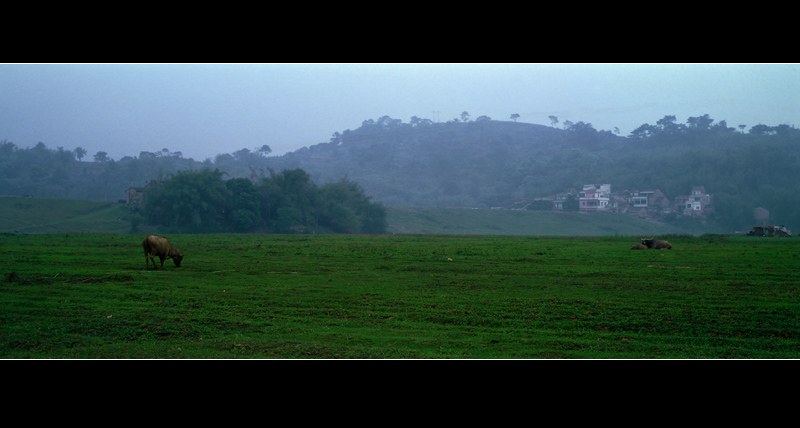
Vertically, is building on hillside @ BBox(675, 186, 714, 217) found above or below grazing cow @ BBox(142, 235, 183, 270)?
above

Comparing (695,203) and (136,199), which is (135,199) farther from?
(695,203)

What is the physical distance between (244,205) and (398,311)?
53.2 meters

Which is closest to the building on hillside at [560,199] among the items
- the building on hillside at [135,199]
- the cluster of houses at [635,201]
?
the cluster of houses at [635,201]

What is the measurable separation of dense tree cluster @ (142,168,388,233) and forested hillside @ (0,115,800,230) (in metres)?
5.63

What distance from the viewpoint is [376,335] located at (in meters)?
10.5

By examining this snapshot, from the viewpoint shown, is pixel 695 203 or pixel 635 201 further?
pixel 635 201

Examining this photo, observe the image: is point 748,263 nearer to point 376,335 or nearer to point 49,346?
point 376,335

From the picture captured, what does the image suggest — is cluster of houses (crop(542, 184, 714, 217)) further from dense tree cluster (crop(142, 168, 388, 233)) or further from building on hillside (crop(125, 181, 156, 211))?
building on hillside (crop(125, 181, 156, 211))

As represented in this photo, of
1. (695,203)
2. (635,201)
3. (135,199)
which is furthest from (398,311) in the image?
(635,201)

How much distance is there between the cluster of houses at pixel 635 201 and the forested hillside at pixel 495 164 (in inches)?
115

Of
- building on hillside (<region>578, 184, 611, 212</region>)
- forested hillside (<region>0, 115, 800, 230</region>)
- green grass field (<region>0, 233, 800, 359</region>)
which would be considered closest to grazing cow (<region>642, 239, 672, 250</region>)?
green grass field (<region>0, 233, 800, 359</region>)

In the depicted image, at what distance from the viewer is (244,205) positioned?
62.9m

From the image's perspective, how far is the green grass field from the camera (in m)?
9.80

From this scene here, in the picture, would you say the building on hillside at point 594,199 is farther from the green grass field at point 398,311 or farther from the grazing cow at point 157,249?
the grazing cow at point 157,249
